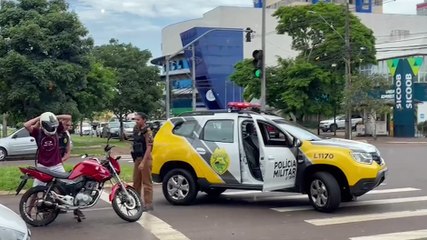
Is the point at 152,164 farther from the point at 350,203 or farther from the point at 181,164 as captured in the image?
the point at 350,203

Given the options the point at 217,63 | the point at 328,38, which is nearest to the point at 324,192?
the point at 328,38

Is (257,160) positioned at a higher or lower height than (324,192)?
higher

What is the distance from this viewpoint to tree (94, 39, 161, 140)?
4053cm

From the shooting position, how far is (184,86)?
82.6 m

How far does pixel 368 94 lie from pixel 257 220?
34.0m

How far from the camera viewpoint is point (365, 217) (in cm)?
950

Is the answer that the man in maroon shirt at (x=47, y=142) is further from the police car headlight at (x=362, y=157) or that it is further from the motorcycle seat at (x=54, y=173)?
the police car headlight at (x=362, y=157)

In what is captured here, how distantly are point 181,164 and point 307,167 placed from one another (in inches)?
97.9

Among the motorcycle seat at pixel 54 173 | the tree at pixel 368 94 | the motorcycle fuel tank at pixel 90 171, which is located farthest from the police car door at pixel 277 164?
the tree at pixel 368 94

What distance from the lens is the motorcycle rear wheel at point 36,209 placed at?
8945 millimetres

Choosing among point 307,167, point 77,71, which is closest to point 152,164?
point 307,167

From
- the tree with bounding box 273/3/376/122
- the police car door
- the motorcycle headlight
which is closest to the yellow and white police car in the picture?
the police car door

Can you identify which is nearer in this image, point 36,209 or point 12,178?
point 36,209

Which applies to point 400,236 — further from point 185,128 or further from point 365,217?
point 185,128
